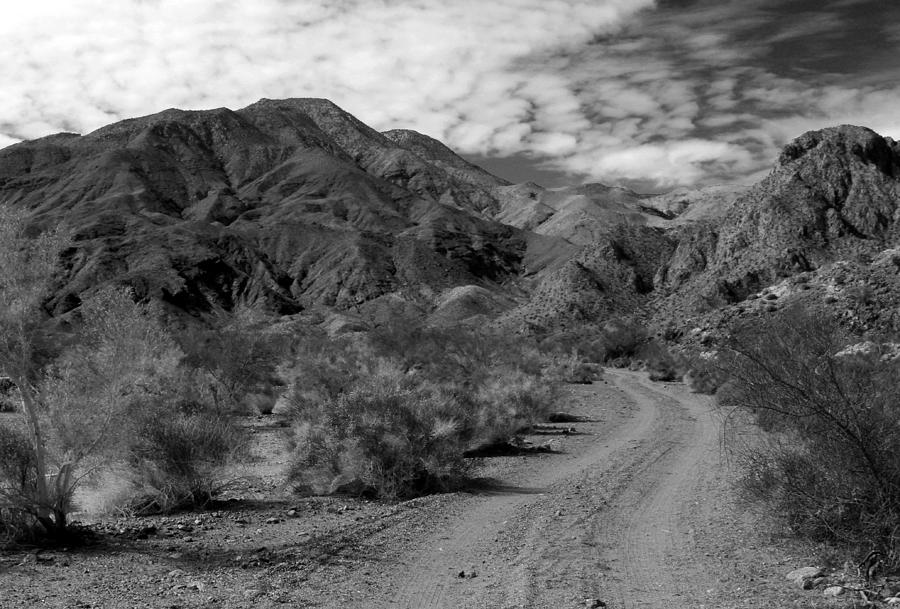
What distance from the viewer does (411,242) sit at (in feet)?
433

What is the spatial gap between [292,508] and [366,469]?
1471 millimetres

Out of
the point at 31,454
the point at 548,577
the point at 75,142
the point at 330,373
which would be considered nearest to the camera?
the point at 548,577

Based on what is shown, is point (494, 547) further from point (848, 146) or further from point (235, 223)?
point (235, 223)

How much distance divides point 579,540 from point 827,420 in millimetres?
3983

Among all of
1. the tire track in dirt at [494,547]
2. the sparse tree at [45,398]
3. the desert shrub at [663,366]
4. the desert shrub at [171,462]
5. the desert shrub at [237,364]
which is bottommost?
the desert shrub at [663,366]

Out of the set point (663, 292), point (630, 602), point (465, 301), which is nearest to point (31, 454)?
point (630, 602)

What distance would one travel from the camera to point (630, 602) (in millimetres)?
8297

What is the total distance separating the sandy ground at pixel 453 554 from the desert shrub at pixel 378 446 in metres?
0.57

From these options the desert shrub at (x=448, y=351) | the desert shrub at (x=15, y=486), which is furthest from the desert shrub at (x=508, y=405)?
the desert shrub at (x=15, y=486)

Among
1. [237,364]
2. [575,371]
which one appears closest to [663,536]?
[237,364]

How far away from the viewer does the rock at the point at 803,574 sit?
838cm

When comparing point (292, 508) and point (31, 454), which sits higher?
point (31, 454)

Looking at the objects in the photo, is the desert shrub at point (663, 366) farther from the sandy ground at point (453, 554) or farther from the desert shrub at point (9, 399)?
the desert shrub at point (9, 399)

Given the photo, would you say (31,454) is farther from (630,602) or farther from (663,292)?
(663,292)
